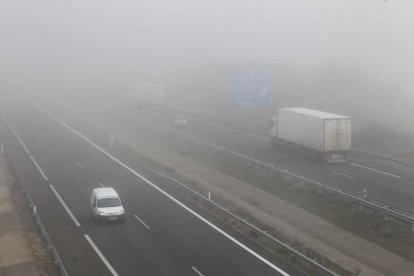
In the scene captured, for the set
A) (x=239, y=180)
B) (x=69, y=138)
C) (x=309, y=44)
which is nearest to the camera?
(x=239, y=180)

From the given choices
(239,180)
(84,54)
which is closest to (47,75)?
(84,54)

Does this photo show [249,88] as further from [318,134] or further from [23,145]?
[23,145]

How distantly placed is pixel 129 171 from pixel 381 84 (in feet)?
172

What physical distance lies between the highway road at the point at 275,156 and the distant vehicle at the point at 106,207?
13.1 meters

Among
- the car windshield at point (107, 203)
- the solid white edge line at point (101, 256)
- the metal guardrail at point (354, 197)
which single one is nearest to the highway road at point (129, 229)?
the solid white edge line at point (101, 256)

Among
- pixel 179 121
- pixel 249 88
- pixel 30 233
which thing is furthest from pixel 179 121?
pixel 30 233

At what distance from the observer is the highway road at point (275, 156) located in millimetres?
32312

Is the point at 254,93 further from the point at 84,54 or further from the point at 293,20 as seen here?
the point at 84,54

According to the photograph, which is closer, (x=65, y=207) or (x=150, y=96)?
(x=65, y=207)

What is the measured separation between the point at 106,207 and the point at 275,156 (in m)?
19.3

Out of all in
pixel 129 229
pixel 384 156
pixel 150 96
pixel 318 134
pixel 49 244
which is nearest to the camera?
pixel 49 244

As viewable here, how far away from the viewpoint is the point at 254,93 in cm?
4672

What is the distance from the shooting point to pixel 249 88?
153 ft

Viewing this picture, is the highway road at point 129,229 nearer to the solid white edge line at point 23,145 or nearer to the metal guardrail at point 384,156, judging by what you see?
the solid white edge line at point 23,145
